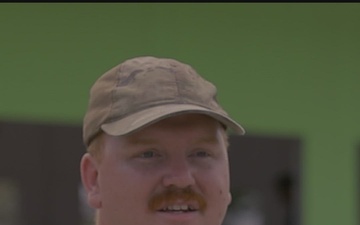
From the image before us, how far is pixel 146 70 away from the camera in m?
2.02

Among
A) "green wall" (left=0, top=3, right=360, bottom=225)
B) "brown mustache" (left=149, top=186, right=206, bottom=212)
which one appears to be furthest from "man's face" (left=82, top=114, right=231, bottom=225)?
"green wall" (left=0, top=3, right=360, bottom=225)

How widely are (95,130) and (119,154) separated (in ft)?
0.35

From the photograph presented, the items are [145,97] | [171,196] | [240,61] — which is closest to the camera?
[171,196]

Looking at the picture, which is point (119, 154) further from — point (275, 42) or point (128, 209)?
point (275, 42)

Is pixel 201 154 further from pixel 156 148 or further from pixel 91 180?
pixel 91 180

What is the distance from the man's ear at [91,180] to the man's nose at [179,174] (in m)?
0.17

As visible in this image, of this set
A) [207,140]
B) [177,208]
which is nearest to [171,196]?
[177,208]

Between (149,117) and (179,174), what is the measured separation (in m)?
0.11

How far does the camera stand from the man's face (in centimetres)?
187

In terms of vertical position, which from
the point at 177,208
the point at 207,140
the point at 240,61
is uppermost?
the point at 207,140

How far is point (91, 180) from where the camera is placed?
204 centimetres

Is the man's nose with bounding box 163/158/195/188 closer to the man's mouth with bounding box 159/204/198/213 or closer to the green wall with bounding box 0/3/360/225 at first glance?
the man's mouth with bounding box 159/204/198/213

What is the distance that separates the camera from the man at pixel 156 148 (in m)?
1.88

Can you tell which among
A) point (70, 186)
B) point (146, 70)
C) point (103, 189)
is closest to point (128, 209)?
point (103, 189)
